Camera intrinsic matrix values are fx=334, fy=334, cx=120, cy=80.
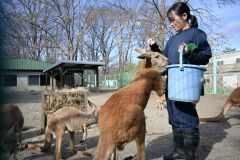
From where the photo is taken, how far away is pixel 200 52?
12.8 ft

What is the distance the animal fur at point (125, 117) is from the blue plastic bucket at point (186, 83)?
17.0 inches

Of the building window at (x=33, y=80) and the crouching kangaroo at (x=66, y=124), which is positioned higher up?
the building window at (x=33, y=80)

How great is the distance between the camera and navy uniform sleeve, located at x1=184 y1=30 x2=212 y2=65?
3805 mm

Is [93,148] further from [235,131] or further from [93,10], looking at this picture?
[93,10]

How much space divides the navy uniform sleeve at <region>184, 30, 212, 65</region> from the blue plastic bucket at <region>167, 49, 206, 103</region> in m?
0.20

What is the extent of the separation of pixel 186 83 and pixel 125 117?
740 millimetres

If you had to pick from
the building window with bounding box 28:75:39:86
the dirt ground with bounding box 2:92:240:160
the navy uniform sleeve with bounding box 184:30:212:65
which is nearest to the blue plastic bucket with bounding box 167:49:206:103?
the navy uniform sleeve with bounding box 184:30:212:65

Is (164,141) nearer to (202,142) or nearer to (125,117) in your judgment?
(202,142)

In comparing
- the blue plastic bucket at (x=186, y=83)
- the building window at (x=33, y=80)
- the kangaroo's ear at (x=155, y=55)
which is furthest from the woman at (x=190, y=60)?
the building window at (x=33, y=80)

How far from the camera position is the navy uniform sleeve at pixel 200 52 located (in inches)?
150

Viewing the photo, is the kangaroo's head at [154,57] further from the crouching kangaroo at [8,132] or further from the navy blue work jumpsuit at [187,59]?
the crouching kangaroo at [8,132]

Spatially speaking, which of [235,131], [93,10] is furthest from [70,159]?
[93,10]

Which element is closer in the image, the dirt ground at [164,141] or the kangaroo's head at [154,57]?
the kangaroo's head at [154,57]

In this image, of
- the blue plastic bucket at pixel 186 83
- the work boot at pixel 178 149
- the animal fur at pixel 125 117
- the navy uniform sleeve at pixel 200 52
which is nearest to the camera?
the animal fur at pixel 125 117
